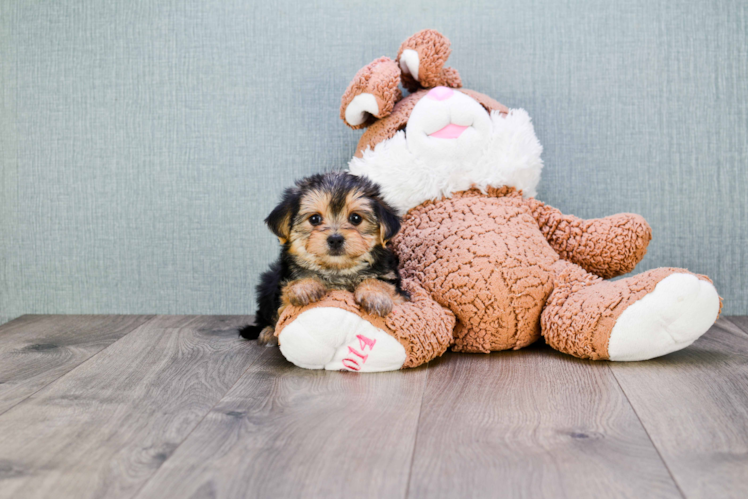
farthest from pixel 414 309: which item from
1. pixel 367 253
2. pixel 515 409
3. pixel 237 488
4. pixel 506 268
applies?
pixel 237 488

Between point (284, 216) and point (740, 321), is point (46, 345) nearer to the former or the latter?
point (284, 216)

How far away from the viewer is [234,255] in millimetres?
2645

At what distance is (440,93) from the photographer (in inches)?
Result: 83.5

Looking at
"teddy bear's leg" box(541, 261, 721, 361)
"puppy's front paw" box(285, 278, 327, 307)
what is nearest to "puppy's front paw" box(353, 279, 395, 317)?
"puppy's front paw" box(285, 278, 327, 307)

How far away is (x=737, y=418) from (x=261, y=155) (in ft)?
6.37

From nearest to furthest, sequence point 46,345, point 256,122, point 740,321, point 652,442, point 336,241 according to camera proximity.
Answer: point 652,442, point 336,241, point 46,345, point 740,321, point 256,122

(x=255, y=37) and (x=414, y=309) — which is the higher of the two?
(x=255, y=37)

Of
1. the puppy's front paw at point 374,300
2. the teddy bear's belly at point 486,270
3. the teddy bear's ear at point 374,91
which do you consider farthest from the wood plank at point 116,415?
the teddy bear's ear at point 374,91

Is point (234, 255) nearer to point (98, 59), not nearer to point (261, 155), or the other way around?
point (261, 155)

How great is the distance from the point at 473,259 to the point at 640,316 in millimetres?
517

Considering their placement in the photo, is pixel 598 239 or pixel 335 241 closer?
pixel 335 241

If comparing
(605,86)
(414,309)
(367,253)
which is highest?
(605,86)

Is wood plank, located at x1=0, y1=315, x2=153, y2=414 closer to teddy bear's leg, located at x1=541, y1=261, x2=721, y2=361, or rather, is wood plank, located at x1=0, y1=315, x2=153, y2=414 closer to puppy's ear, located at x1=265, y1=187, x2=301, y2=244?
puppy's ear, located at x1=265, y1=187, x2=301, y2=244

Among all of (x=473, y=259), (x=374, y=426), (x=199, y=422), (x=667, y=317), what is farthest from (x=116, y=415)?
(x=667, y=317)
